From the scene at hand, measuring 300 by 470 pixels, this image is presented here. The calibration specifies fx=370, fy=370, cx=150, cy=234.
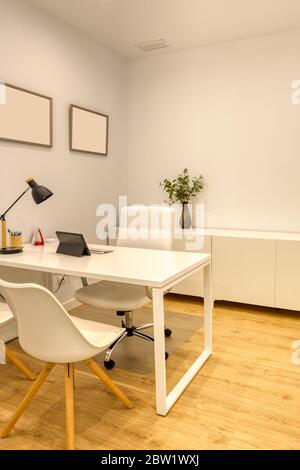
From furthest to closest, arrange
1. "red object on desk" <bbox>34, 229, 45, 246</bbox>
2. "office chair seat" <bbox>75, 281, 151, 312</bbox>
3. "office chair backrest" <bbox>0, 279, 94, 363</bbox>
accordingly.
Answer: "red object on desk" <bbox>34, 229, 45, 246</bbox>, "office chair seat" <bbox>75, 281, 151, 312</bbox>, "office chair backrest" <bbox>0, 279, 94, 363</bbox>

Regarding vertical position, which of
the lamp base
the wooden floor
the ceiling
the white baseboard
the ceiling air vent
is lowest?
the wooden floor

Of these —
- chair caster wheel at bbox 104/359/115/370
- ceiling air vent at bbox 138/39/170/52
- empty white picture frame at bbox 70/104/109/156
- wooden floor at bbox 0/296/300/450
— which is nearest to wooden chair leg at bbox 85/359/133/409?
→ wooden floor at bbox 0/296/300/450

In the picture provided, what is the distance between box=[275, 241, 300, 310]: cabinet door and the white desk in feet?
3.52

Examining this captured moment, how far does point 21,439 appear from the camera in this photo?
175 centimetres

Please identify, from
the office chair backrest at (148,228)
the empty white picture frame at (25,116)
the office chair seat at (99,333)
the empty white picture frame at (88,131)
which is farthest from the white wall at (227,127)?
the office chair seat at (99,333)

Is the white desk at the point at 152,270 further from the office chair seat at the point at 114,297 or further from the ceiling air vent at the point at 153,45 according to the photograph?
the ceiling air vent at the point at 153,45

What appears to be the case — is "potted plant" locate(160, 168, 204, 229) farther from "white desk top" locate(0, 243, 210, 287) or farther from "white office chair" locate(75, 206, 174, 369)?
"white desk top" locate(0, 243, 210, 287)

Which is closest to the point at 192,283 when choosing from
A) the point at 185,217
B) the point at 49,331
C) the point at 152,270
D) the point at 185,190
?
the point at 185,217

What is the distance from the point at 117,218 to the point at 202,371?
2.26 meters

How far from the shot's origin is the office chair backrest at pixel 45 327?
1496mm

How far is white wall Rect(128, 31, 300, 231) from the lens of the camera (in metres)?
3.59

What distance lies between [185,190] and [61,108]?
148 cm

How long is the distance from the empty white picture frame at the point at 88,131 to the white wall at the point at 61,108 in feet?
0.22

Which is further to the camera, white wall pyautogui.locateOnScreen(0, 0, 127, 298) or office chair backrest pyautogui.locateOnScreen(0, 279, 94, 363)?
white wall pyautogui.locateOnScreen(0, 0, 127, 298)
